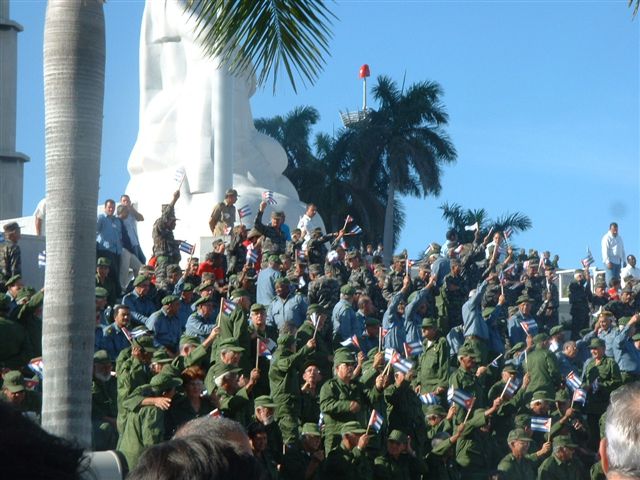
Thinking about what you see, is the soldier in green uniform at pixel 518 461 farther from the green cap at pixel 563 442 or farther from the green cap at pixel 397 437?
the green cap at pixel 397 437

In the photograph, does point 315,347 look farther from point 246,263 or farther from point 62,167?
point 62,167

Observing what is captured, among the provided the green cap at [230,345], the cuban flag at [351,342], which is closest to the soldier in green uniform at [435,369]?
the cuban flag at [351,342]

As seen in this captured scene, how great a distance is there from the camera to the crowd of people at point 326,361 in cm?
1055

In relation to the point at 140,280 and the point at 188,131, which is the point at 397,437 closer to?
the point at 140,280

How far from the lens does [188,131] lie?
107ft

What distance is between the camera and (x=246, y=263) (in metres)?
18.4

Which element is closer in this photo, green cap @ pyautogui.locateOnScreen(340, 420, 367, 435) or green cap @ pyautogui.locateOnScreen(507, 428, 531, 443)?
green cap @ pyautogui.locateOnScreen(340, 420, 367, 435)

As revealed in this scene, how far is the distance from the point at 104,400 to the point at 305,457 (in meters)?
1.94

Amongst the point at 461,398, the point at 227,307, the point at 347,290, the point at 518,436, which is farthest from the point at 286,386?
the point at 347,290

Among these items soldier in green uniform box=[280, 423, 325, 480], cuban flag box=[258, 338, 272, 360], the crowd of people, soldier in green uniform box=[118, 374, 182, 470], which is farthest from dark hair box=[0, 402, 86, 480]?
cuban flag box=[258, 338, 272, 360]

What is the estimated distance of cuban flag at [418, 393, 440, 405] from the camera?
1452cm

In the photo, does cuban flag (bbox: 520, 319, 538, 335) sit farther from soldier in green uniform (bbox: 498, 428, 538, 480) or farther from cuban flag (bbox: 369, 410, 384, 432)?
cuban flag (bbox: 369, 410, 384, 432)

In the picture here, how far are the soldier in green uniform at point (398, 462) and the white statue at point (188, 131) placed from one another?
17563 millimetres

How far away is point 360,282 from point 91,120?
1258 centimetres
